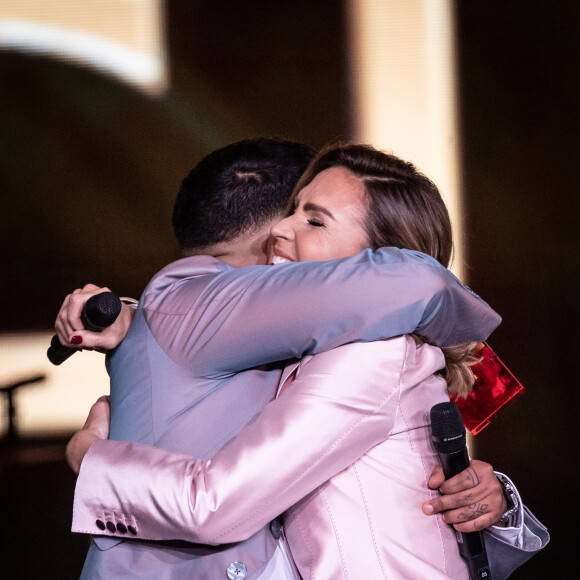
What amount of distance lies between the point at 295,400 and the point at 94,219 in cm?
179

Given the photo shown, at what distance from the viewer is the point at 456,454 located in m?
1.12

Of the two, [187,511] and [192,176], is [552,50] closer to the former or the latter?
[192,176]

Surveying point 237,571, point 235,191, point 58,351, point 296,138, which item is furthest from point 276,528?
point 296,138

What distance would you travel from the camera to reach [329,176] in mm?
1322

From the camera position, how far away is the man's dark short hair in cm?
142

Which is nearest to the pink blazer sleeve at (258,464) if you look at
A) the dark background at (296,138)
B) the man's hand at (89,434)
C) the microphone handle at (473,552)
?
the man's hand at (89,434)

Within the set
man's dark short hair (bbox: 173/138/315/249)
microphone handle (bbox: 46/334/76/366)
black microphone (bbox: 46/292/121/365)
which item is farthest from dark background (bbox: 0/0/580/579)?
black microphone (bbox: 46/292/121/365)

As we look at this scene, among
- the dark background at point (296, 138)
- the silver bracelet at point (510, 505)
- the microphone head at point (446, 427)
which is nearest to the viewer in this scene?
the microphone head at point (446, 427)

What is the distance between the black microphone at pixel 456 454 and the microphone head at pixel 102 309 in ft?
1.57

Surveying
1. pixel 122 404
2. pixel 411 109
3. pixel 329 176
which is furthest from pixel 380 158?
pixel 411 109

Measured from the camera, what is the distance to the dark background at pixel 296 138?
2545 millimetres

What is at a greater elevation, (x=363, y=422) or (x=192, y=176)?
(x=192, y=176)

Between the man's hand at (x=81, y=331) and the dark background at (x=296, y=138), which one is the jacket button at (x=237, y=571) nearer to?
the man's hand at (x=81, y=331)

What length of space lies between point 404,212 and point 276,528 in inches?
21.1
